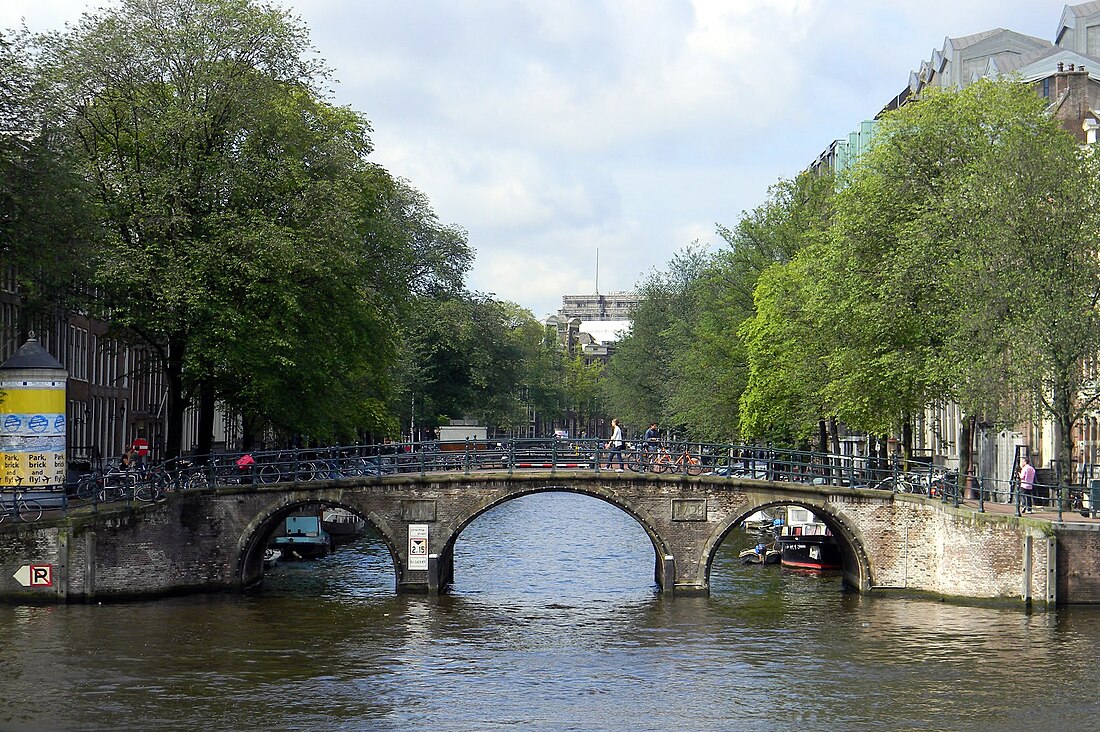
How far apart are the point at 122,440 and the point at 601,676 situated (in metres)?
47.1

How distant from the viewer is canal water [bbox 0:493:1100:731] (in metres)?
30.3

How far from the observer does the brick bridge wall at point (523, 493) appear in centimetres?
4500

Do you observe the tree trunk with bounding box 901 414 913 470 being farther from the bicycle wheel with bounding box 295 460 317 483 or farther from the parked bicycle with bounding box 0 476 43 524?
the parked bicycle with bounding box 0 476 43 524

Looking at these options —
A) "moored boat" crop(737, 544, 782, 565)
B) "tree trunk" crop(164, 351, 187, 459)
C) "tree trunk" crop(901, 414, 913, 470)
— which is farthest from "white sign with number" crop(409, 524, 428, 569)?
"tree trunk" crop(901, 414, 913, 470)

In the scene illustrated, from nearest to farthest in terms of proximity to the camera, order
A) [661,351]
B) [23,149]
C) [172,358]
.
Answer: [23,149]
[172,358]
[661,351]

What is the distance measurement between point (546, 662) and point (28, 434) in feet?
55.1

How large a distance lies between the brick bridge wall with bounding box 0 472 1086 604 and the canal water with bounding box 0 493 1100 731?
113 centimetres

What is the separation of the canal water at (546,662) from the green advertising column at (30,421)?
4.21 meters

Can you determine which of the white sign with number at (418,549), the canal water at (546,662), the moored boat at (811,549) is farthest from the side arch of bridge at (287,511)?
the moored boat at (811,549)

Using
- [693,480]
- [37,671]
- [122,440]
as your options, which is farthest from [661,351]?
[37,671]

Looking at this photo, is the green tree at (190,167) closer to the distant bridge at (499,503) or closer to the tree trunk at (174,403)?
the tree trunk at (174,403)

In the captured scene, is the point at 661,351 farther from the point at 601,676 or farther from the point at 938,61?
the point at 601,676

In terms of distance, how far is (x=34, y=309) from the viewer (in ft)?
154

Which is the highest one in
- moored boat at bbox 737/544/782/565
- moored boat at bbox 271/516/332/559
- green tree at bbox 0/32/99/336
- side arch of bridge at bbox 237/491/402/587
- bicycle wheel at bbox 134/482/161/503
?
green tree at bbox 0/32/99/336
